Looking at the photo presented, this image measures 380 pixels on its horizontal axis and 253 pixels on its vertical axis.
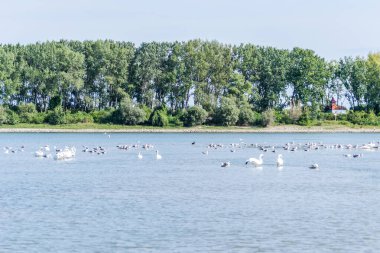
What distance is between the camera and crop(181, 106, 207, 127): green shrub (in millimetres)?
129500

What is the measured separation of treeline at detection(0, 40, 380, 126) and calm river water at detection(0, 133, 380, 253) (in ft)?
248

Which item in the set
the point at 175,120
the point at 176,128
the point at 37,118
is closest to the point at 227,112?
the point at 176,128

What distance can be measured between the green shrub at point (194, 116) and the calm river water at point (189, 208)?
238 feet

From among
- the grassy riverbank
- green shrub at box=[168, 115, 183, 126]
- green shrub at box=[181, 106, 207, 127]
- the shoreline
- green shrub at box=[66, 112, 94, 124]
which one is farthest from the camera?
green shrub at box=[168, 115, 183, 126]

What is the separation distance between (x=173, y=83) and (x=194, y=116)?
11.2 m

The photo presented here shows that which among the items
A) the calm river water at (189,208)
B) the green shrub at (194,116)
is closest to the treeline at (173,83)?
the green shrub at (194,116)

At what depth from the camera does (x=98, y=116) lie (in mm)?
133500

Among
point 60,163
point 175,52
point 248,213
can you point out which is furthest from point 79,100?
point 248,213

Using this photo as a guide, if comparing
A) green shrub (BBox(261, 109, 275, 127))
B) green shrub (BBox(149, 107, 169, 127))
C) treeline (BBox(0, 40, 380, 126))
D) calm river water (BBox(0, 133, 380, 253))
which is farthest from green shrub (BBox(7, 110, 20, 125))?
calm river water (BBox(0, 133, 380, 253))

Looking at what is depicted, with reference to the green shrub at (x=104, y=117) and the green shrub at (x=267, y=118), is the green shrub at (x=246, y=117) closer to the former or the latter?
the green shrub at (x=267, y=118)

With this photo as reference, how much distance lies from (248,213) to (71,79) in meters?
104

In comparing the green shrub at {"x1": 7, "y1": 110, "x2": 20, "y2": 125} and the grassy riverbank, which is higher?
the green shrub at {"x1": 7, "y1": 110, "x2": 20, "y2": 125}

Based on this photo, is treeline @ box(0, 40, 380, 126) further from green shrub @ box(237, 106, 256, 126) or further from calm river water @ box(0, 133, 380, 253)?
calm river water @ box(0, 133, 380, 253)

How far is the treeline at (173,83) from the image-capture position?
13200 centimetres
